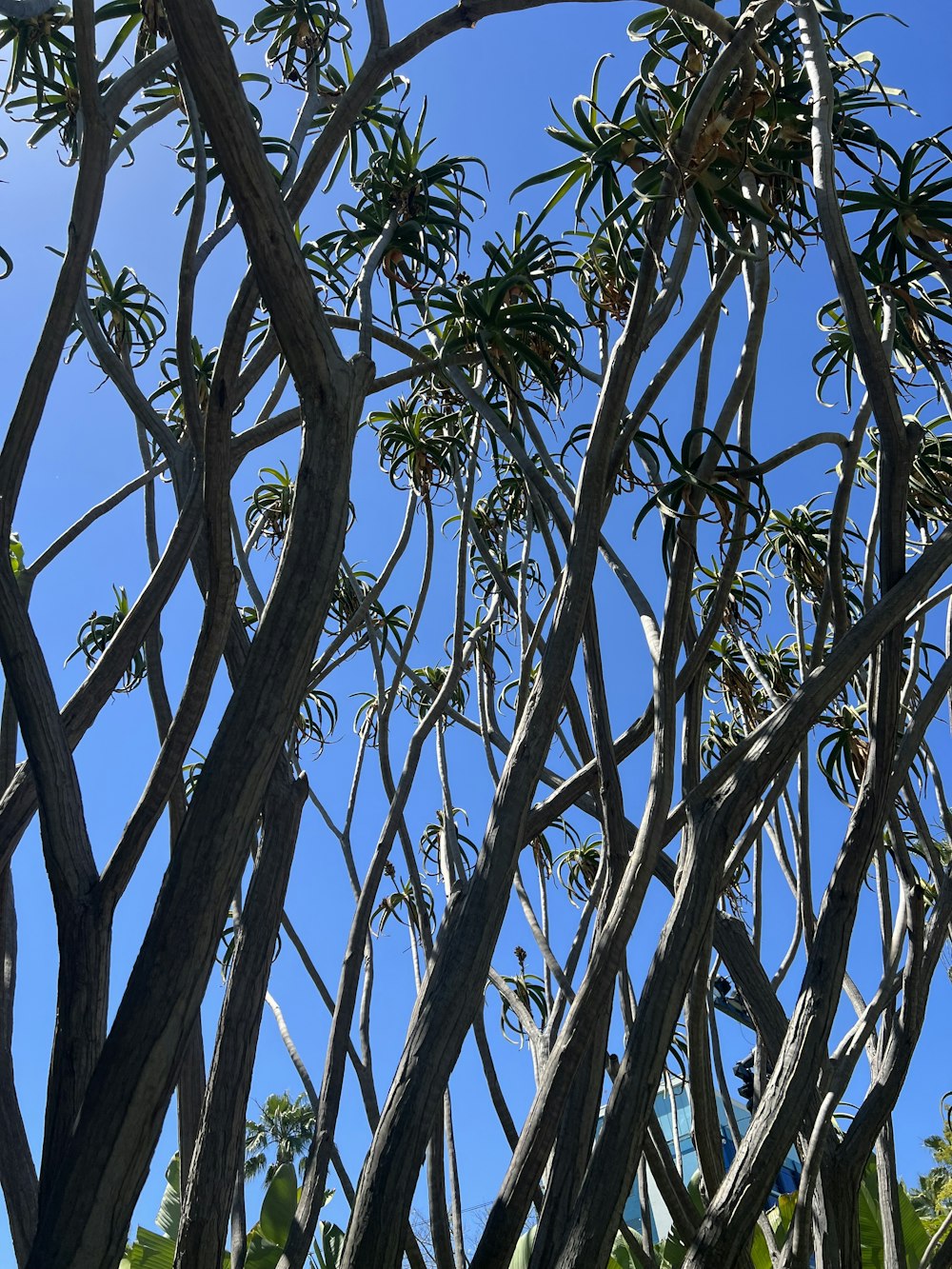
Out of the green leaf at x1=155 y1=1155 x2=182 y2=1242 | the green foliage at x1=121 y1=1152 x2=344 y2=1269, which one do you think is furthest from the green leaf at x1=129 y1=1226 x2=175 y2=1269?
the green leaf at x1=155 y1=1155 x2=182 y2=1242

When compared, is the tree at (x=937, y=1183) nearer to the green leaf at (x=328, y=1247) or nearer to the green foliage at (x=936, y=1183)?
the green foliage at (x=936, y=1183)

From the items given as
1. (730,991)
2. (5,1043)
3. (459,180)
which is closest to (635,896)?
(5,1043)

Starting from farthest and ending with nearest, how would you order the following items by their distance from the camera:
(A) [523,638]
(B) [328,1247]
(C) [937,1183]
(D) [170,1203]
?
1. (C) [937,1183]
2. (D) [170,1203]
3. (B) [328,1247]
4. (A) [523,638]

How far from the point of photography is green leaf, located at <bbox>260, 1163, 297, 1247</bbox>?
7836 mm

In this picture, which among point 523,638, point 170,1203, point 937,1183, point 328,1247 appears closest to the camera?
point 523,638

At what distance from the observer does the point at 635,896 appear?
12.7 feet

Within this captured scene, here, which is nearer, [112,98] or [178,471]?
[112,98]

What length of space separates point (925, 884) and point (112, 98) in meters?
6.47

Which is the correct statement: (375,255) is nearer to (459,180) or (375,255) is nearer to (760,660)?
(459,180)

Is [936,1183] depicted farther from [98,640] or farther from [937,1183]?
[98,640]

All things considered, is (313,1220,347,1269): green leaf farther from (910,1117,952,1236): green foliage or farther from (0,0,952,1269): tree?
(910,1117,952,1236): green foliage

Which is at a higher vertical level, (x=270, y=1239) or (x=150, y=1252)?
(x=270, y=1239)

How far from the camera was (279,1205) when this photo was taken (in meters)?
8.00

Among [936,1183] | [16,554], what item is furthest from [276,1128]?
[16,554]
